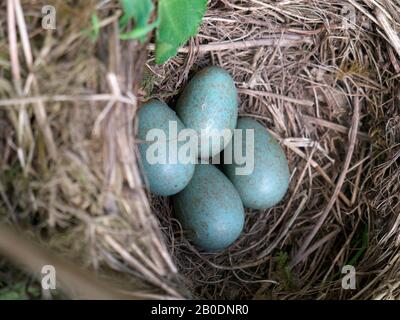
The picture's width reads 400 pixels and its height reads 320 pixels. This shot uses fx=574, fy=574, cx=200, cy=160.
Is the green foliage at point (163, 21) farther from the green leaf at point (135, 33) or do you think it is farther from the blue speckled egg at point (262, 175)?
the blue speckled egg at point (262, 175)

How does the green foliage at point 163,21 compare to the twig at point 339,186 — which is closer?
the green foliage at point 163,21

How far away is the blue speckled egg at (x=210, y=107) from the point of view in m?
1.29

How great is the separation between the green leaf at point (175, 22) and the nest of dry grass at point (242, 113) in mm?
64

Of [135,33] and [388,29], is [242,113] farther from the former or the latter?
[135,33]

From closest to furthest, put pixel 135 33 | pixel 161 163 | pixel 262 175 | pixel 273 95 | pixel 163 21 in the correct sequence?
pixel 135 33, pixel 163 21, pixel 161 163, pixel 262 175, pixel 273 95

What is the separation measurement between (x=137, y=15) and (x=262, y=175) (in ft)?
1.85

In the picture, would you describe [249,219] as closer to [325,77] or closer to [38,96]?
[325,77]

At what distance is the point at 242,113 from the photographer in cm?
146

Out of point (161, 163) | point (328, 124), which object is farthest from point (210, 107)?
point (328, 124)

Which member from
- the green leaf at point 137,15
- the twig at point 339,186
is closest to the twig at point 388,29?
the twig at point 339,186

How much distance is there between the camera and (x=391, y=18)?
1.34 m

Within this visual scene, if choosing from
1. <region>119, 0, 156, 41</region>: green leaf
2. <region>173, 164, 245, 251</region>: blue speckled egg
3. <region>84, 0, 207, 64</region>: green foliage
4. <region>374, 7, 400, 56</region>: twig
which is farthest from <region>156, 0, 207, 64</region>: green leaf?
<region>374, 7, 400, 56</region>: twig

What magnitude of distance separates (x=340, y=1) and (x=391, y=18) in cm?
13

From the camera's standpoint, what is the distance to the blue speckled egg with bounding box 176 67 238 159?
1.29 meters
